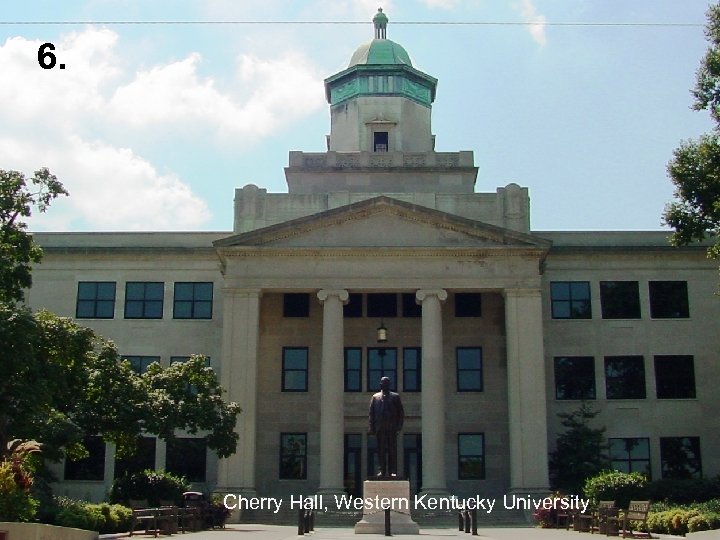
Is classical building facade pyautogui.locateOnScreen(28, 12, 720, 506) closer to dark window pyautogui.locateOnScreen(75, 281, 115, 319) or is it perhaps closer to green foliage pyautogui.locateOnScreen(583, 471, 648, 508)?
dark window pyautogui.locateOnScreen(75, 281, 115, 319)

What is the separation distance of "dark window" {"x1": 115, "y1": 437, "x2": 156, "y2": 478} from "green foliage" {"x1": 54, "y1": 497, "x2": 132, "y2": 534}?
53.4 ft

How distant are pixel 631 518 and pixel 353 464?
823 inches

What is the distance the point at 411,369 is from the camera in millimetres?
50344

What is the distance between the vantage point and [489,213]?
51.7 meters

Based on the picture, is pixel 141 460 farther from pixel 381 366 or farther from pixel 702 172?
pixel 702 172

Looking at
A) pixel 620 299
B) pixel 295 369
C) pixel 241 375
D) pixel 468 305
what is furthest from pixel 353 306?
pixel 620 299

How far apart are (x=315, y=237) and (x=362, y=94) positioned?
14216mm

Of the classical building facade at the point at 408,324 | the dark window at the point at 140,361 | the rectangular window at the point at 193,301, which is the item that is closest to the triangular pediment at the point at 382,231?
the classical building facade at the point at 408,324

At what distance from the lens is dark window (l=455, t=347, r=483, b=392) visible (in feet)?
164

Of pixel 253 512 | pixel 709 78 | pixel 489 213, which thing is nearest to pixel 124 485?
pixel 253 512

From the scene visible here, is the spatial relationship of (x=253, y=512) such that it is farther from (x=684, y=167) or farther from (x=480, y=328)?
(x=684, y=167)

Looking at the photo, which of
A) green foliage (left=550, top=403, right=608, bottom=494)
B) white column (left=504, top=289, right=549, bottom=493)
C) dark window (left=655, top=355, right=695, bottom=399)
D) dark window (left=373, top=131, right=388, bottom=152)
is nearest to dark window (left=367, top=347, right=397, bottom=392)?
white column (left=504, top=289, right=549, bottom=493)

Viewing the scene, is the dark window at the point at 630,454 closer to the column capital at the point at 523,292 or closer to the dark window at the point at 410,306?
the column capital at the point at 523,292

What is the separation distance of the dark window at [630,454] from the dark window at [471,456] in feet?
22.6
